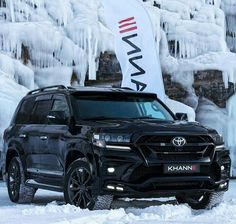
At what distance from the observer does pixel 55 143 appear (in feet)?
30.1

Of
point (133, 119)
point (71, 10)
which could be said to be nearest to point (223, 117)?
point (71, 10)

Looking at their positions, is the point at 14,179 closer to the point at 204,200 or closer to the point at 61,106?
the point at 61,106

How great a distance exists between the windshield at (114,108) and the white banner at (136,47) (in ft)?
18.3

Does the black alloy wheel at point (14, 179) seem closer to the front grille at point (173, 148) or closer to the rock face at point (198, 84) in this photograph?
the front grille at point (173, 148)

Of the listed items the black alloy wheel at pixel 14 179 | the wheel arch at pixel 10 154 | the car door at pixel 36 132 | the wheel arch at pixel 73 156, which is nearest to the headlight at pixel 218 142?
the wheel arch at pixel 73 156

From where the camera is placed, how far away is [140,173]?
26.3ft

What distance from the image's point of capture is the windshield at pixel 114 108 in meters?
9.01

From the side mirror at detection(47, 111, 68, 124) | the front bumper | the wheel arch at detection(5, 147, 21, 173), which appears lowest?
the wheel arch at detection(5, 147, 21, 173)

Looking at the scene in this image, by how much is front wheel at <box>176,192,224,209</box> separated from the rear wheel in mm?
2549

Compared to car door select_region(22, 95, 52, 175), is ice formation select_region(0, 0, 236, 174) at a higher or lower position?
higher

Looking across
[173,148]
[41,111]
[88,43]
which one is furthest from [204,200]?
Result: [88,43]

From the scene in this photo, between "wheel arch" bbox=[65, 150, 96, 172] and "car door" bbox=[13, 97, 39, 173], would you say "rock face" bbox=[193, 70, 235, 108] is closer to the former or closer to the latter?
"car door" bbox=[13, 97, 39, 173]

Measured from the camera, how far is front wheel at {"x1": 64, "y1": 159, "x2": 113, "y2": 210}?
8.12m

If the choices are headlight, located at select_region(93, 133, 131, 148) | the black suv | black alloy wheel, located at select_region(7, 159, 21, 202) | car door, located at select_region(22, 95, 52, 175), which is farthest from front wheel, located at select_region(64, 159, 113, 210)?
black alloy wheel, located at select_region(7, 159, 21, 202)
